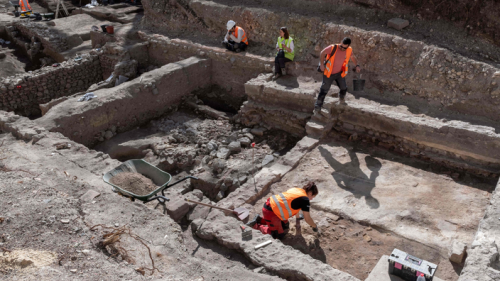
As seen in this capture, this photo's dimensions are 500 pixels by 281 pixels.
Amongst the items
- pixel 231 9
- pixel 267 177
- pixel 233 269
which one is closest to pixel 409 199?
pixel 267 177

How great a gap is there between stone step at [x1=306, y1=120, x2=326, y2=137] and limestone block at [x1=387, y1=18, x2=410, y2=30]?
2941 mm

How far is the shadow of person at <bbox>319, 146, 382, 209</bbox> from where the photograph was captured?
5.97m

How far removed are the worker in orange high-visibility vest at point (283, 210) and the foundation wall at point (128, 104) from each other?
4.43 meters

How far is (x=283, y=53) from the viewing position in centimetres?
859

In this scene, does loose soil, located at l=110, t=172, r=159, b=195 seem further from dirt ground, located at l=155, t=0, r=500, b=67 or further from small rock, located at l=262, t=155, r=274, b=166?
dirt ground, located at l=155, t=0, r=500, b=67

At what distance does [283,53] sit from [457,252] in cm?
536

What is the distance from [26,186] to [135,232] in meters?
1.56

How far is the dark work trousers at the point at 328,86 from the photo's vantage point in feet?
23.4

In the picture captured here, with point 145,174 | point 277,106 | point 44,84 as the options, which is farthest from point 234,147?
point 44,84

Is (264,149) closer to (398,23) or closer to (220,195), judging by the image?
(220,195)

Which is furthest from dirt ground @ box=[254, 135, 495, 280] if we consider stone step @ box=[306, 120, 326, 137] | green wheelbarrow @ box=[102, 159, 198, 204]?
green wheelbarrow @ box=[102, 159, 198, 204]

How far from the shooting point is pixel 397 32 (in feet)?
27.5

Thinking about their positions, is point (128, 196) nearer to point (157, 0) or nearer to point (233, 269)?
point (233, 269)

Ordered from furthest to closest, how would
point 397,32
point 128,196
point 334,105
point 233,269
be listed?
1. point 397,32
2. point 334,105
3. point 128,196
4. point 233,269
